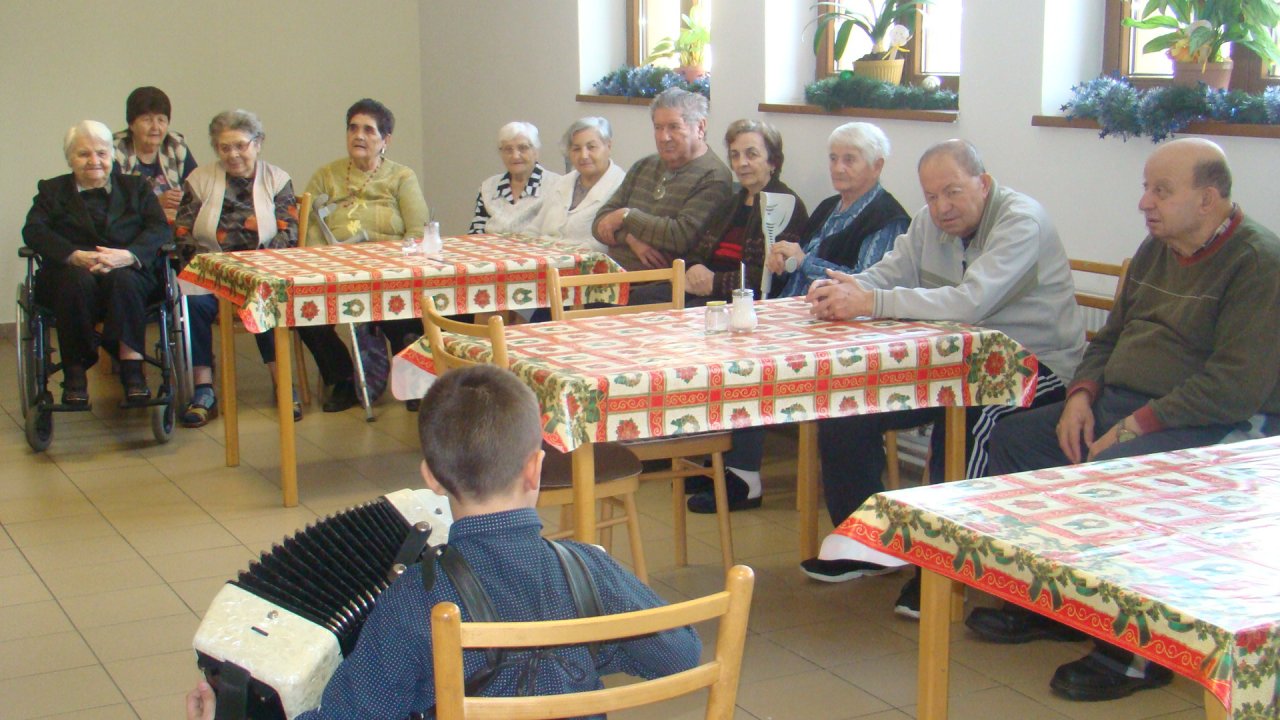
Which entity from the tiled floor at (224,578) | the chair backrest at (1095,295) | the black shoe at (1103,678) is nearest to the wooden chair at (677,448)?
the tiled floor at (224,578)

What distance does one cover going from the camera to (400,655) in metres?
1.52

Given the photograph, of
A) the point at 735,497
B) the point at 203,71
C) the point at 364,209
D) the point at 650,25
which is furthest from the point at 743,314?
the point at 203,71

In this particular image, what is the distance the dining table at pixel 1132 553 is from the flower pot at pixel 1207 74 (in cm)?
171

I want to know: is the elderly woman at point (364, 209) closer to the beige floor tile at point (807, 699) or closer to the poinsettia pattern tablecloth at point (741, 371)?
the poinsettia pattern tablecloth at point (741, 371)

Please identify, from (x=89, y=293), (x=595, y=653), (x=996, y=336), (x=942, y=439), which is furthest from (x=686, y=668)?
(x=89, y=293)

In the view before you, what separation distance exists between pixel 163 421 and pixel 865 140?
264cm

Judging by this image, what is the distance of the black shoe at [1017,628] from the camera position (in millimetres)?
3006

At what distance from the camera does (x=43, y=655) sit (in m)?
3.01

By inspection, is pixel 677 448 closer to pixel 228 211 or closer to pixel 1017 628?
pixel 1017 628

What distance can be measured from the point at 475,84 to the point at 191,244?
2429 millimetres

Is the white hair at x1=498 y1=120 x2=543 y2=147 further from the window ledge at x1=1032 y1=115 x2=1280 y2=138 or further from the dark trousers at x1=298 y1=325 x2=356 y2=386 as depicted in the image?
the window ledge at x1=1032 y1=115 x2=1280 y2=138

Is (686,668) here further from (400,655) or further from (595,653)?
(400,655)

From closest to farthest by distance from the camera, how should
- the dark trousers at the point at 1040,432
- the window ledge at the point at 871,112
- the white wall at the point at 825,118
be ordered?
1. the dark trousers at the point at 1040,432
2. the white wall at the point at 825,118
3. the window ledge at the point at 871,112

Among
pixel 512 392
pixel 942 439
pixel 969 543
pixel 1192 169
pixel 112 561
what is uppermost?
pixel 1192 169
